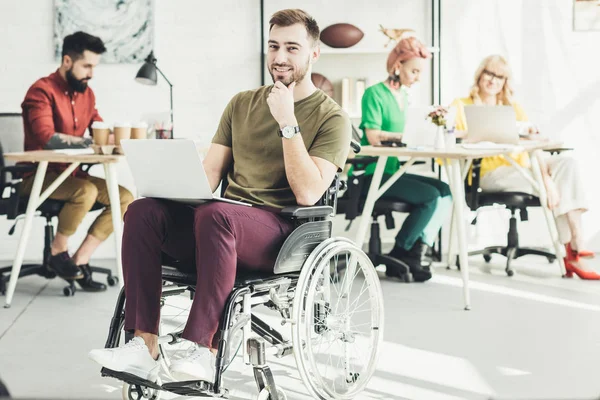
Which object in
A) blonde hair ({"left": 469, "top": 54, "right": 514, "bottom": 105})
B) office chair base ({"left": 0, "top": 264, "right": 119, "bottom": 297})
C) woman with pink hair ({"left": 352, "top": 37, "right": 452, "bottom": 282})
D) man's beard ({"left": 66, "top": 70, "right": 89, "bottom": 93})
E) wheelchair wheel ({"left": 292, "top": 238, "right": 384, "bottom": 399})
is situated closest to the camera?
wheelchair wheel ({"left": 292, "top": 238, "right": 384, "bottom": 399})

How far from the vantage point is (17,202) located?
3.87 meters

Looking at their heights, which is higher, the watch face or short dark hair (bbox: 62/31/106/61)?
short dark hair (bbox: 62/31/106/61)

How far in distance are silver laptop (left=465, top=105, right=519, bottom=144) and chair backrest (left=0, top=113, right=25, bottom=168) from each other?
225cm

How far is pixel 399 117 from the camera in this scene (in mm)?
4348

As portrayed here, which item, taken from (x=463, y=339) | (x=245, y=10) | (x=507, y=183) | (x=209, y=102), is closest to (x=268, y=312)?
(x=463, y=339)

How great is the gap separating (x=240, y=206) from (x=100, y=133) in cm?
169

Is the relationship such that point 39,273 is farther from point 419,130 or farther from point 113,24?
point 419,130

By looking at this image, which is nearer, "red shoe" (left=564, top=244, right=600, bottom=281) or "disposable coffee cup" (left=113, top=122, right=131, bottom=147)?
"disposable coffee cup" (left=113, top=122, right=131, bottom=147)

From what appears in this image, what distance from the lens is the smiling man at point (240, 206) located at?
6.50 feet

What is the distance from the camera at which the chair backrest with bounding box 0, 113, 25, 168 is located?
13.3 ft

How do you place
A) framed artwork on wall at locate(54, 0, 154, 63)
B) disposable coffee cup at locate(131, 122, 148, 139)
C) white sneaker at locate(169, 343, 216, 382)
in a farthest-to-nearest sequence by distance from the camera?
1. framed artwork on wall at locate(54, 0, 154, 63)
2. disposable coffee cup at locate(131, 122, 148, 139)
3. white sneaker at locate(169, 343, 216, 382)

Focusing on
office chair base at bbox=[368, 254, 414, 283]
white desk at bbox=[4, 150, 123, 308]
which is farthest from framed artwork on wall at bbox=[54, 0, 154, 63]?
office chair base at bbox=[368, 254, 414, 283]

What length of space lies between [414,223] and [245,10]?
186 cm

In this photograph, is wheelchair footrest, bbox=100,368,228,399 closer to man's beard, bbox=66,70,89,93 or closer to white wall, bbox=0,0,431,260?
man's beard, bbox=66,70,89,93
